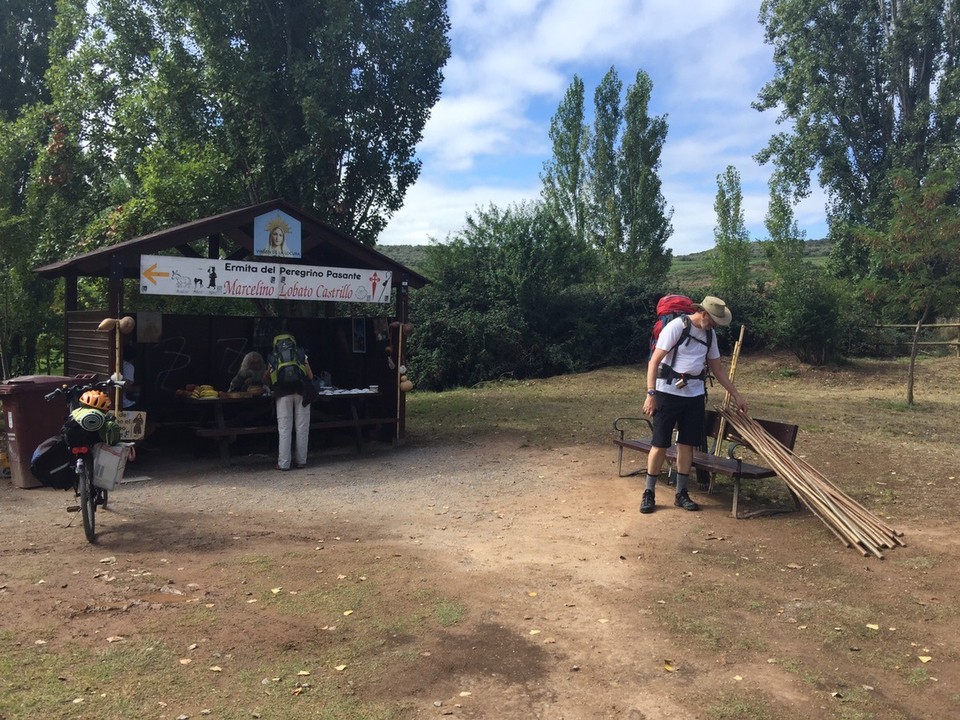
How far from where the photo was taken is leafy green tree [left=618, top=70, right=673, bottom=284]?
31812mm

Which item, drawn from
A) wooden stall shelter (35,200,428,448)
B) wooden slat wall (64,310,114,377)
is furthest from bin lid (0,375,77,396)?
wooden stall shelter (35,200,428,448)

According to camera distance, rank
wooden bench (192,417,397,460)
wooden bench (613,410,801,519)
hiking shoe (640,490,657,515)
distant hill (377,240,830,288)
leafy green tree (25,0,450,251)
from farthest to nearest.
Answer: distant hill (377,240,830,288) < leafy green tree (25,0,450,251) < wooden bench (192,417,397,460) < hiking shoe (640,490,657,515) < wooden bench (613,410,801,519)

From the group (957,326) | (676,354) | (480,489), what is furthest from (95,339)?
(957,326)

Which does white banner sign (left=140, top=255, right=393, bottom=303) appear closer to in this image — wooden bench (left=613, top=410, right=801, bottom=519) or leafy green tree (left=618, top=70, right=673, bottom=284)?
wooden bench (left=613, top=410, right=801, bottom=519)

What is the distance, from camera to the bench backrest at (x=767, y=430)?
7434 mm

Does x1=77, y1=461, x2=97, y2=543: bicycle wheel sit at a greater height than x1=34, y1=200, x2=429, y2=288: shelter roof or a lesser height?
lesser

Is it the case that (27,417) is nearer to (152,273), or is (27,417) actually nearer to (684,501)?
(152,273)

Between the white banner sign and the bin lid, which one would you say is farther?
the white banner sign

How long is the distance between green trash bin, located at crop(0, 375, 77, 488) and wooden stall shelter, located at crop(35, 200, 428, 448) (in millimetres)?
921

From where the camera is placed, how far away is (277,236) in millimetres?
10203

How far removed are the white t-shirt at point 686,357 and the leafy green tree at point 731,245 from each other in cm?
2016

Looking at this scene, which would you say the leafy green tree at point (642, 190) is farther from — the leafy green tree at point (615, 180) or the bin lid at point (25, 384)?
the bin lid at point (25, 384)

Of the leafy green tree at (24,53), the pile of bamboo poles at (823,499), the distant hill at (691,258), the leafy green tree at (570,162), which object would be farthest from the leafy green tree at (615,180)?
the pile of bamboo poles at (823,499)

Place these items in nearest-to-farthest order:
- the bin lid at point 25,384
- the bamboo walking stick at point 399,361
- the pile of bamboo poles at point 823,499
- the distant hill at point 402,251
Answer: the pile of bamboo poles at point 823,499 → the bin lid at point 25,384 → the bamboo walking stick at point 399,361 → the distant hill at point 402,251
